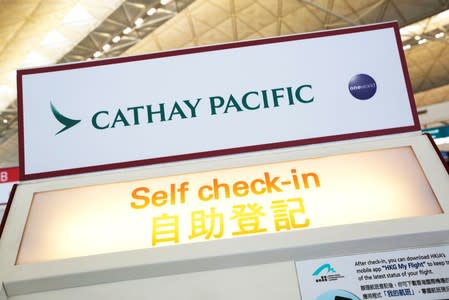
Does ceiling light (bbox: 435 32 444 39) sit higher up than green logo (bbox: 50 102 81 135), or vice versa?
ceiling light (bbox: 435 32 444 39)

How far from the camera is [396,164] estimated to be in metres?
1.49

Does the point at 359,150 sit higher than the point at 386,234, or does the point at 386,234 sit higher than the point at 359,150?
the point at 359,150

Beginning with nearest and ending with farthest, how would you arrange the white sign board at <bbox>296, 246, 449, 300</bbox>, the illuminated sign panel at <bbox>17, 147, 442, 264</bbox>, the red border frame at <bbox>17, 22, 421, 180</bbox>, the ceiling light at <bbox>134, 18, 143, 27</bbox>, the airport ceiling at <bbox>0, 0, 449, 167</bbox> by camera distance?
1. the white sign board at <bbox>296, 246, 449, 300</bbox>
2. the illuminated sign panel at <bbox>17, 147, 442, 264</bbox>
3. the red border frame at <bbox>17, 22, 421, 180</bbox>
4. the airport ceiling at <bbox>0, 0, 449, 167</bbox>
5. the ceiling light at <bbox>134, 18, 143, 27</bbox>

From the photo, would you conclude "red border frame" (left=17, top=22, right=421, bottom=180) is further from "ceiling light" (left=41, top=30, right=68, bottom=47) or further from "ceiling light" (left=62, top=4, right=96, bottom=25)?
"ceiling light" (left=41, top=30, right=68, bottom=47)

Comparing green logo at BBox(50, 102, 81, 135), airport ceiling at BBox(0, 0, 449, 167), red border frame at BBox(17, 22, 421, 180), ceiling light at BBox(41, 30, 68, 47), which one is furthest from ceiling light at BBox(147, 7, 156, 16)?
green logo at BBox(50, 102, 81, 135)

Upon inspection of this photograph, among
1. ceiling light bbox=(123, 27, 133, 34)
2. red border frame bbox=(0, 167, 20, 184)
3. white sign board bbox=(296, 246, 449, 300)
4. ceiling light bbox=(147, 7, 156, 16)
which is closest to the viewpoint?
white sign board bbox=(296, 246, 449, 300)

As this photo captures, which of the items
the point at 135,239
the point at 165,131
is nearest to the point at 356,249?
the point at 135,239

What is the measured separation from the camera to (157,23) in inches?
500

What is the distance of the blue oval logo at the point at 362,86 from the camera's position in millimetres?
1625

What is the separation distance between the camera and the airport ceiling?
11109 millimetres

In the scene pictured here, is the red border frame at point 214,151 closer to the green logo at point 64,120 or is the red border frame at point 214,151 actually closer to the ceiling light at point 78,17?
the green logo at point 64,120

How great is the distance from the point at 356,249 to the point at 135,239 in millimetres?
826

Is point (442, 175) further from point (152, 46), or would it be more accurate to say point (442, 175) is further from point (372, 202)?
point (152, 46)

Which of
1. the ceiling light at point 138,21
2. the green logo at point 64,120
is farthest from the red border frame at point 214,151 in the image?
the ceiling light at point 138,21
